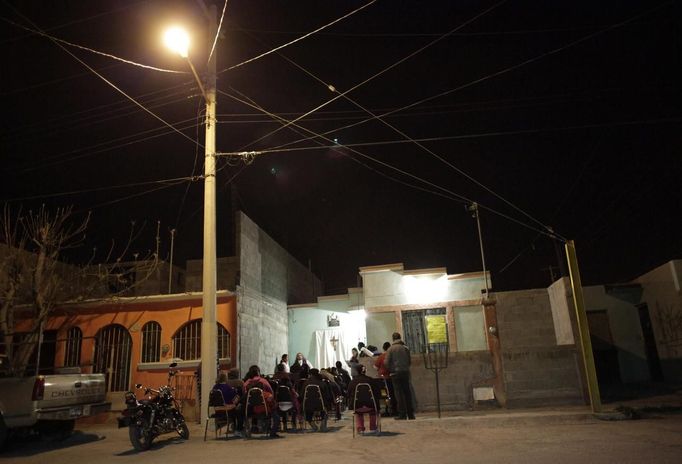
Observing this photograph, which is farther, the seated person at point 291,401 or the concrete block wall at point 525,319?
the concrete block wall at point 525,319

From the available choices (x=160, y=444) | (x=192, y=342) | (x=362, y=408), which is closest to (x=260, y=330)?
(x=192, y=342)

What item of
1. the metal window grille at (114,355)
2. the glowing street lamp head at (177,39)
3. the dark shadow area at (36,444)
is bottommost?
the dark shadow area at (36,444)

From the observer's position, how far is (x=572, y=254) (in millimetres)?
10445

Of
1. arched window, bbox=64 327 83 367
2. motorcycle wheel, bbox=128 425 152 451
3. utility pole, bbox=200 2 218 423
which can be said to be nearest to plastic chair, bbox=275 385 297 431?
utility pole, bbox=200 2 218 423

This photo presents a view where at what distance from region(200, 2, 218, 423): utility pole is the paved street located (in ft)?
4.39

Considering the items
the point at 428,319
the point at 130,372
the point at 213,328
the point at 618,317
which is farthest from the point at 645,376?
the point at 130,372

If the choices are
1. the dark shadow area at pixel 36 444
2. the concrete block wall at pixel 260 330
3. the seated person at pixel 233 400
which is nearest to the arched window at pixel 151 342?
the concrete block wall at pixel 260 330

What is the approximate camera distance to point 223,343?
51.9 feet

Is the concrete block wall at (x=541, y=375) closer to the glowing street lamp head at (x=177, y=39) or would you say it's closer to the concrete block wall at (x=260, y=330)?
the concrete block wall at (x=260, y=330)

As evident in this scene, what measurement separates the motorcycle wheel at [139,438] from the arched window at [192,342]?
7.02 metres

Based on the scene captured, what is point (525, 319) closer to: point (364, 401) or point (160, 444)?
point (364, 401)

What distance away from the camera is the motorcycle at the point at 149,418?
337 inches

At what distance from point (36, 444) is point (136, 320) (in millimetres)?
6473

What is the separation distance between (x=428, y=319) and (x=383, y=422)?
9.64 m
